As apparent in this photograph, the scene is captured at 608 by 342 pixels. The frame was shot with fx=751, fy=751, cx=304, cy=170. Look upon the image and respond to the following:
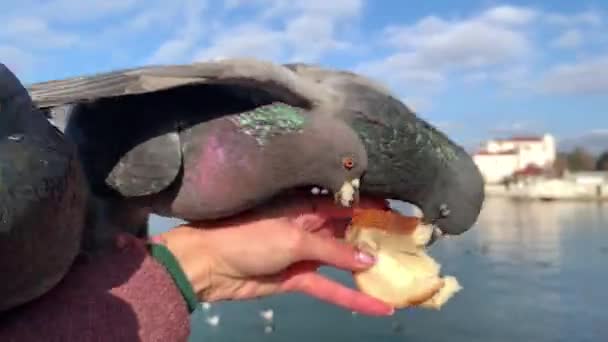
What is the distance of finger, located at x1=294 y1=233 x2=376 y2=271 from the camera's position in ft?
6.16

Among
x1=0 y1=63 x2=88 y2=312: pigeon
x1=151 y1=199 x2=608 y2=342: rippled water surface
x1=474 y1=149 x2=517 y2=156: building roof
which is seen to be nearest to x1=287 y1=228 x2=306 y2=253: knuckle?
x1=0 y1=63 x2=88 y2=312: pigeon

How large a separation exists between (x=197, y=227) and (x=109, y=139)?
1.02ft

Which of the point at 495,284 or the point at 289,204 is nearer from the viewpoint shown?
the point at 289,204

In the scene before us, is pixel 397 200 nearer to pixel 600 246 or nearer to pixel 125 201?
pixel 125 201

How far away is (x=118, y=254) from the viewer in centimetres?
166

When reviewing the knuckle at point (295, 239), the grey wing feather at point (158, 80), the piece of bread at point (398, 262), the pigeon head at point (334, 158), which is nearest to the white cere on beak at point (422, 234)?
the piece of bread at point (398, 262)

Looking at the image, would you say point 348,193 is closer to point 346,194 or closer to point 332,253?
point 346,194

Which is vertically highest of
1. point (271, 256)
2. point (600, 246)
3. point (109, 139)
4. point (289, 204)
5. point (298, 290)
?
point (109, 139)

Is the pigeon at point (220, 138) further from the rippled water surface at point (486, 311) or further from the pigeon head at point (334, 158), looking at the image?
the rippled water surface at point (486, 311)

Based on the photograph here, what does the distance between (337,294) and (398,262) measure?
189 millimetres

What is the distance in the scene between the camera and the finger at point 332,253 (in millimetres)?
1878

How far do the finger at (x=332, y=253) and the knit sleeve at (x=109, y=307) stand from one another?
1.12ft

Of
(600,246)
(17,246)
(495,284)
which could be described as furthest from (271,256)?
(600,246)

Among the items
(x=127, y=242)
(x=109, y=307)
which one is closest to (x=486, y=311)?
(x=127, y=242)
